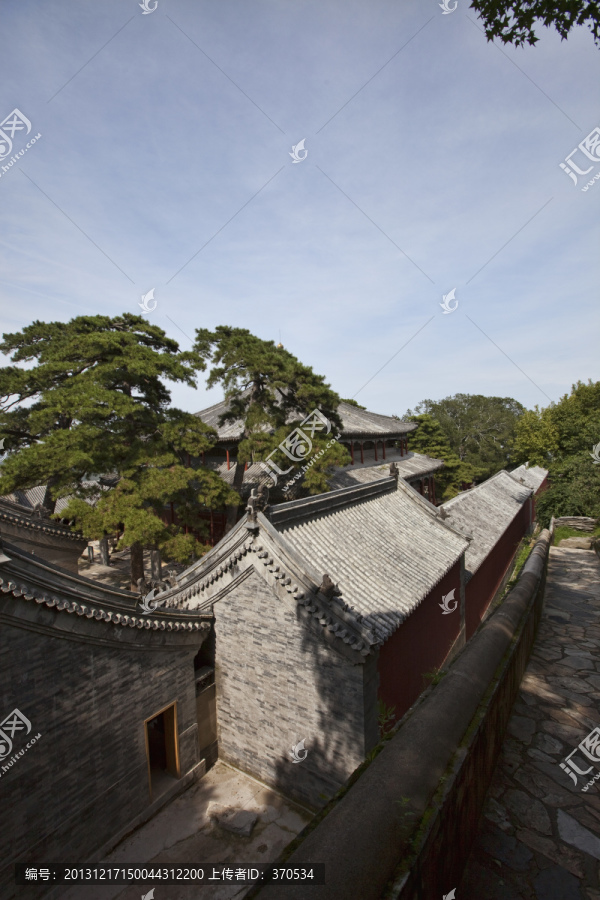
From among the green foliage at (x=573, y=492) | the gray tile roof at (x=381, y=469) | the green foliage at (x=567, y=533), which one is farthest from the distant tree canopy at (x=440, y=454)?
the green foliage at (x=567, y=533)

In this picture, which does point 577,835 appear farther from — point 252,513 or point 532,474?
point 532,474

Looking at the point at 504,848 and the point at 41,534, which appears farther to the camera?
the point at 41,534

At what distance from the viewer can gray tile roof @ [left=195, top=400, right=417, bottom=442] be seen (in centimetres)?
1954

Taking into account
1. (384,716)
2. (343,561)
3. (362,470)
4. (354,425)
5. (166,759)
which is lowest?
(166,759)

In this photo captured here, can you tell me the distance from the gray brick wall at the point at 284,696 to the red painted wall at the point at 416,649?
102 centimetres

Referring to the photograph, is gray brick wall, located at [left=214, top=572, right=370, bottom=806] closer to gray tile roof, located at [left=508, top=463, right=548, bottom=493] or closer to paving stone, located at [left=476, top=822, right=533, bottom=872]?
paving stone, located at [left=476, top=822, right=533, bottom=872]

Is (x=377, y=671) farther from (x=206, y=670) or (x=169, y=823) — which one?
(x=169, y=823)

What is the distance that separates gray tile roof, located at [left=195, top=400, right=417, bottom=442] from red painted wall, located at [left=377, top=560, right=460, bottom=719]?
10235 millimetres

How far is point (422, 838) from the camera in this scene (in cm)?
175

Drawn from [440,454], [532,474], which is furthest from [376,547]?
[532,474]

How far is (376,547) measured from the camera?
33.6 feet

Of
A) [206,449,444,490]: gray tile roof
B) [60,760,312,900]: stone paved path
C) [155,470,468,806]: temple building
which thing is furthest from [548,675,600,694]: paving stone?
[206,449,444,490]: gray tile roof

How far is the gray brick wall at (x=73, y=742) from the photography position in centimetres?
534

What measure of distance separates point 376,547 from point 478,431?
46462mm
